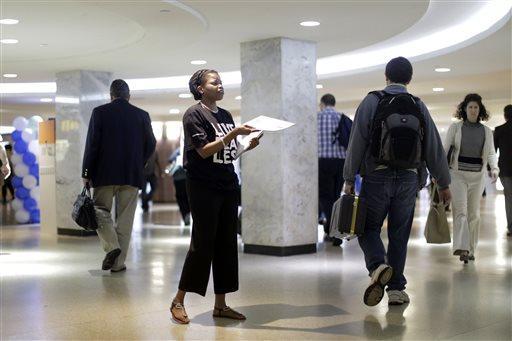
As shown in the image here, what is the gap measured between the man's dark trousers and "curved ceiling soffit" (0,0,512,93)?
2085 mm

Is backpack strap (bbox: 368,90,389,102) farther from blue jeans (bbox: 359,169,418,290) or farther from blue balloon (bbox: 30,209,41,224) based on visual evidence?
blue balloon (bbox: 30,209,41,224)

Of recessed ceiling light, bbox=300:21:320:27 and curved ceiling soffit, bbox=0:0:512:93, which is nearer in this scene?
recessed ceiling light, bbox=300:21:320:27

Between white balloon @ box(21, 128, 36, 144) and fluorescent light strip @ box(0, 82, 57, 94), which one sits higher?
fluorescent light strip @ box(0, 82, 57, 94)

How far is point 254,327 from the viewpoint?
5.59 meters

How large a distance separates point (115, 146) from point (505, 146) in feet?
24.0

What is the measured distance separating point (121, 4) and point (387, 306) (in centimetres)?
402

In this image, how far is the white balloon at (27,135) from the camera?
1634 cm

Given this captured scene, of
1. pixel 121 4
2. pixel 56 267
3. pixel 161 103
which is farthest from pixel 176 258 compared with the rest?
pixel 161 103

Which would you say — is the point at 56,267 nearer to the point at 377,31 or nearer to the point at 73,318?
the point at 73,318

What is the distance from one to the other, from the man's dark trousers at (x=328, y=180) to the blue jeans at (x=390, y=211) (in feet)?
17.0

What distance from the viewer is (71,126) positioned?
44.1 feet

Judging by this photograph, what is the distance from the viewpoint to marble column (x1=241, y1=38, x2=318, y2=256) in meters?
10.1

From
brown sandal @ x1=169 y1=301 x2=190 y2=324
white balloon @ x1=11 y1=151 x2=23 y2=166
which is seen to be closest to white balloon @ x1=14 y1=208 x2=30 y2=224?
white balloon @ x1=11 y1=151 x2=23 y2=166

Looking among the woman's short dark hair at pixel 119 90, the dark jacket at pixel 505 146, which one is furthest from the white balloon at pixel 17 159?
the dark jacket at pixel 505 146
